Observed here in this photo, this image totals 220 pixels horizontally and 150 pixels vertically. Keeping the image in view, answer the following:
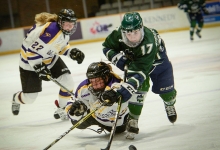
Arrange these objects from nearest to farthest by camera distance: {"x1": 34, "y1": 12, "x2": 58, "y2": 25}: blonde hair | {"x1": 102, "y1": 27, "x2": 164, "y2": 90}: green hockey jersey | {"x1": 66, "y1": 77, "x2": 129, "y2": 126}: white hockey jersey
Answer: {"x1": 102, "y1": 27, "x2": 164, "y2": 90}: green hockey jersey → {"x1": 66, "y1": 77, "x2": 129, "y2": 126}: white hockey jersey → {"x1": 34, "y1": 12, "x2": 58, "y2": 25}: blonde hair

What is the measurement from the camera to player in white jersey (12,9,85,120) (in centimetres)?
425

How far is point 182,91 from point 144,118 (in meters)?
1.19

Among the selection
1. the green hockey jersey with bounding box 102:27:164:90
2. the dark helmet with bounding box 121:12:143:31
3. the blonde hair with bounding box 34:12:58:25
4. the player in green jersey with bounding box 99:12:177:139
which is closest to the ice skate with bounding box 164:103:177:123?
the player in green jersey with bounding box 99:12:177:139

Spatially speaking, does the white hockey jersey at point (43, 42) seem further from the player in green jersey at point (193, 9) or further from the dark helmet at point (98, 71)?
the player in green jersey at point (193, 9)

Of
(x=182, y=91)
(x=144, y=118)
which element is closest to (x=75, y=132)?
→ (x=144, y=118)

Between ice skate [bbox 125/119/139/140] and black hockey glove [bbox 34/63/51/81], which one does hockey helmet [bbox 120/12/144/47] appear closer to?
ice skate [bbox 125/119/139/140]

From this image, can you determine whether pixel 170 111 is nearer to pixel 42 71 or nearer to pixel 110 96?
pixel 110 96

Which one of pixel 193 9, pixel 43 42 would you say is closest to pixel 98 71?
pixel 43 42

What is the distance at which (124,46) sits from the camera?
3.39 m

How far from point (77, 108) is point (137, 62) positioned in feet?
1.81

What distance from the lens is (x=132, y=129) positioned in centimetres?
336

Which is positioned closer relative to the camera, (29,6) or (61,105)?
(61,105)

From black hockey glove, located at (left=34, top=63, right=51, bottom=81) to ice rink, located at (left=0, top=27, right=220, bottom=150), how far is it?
1.56 ft

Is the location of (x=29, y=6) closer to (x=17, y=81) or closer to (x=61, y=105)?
(x=17, y=81)
